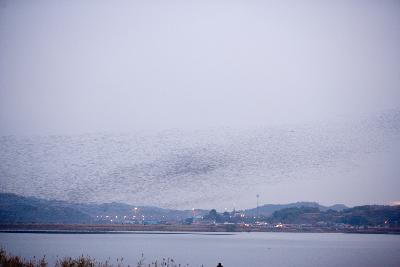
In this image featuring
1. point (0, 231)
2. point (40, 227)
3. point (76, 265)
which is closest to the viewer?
point (76, 265)

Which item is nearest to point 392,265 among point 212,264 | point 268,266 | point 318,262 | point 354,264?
point 354,264

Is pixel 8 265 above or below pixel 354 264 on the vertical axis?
above

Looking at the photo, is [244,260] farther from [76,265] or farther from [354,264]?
[76,265]

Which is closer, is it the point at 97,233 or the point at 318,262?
the point at 318,262

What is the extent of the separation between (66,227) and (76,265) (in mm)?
183955

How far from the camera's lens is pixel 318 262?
269 ft

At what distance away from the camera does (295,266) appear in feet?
248

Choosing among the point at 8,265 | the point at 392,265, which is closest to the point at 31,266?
the point at 8,265

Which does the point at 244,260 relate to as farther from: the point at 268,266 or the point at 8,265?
the point at 8,265

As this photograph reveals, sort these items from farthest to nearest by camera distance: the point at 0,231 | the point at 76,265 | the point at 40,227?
the point at 40,227, the point at 0,231, the point at 76,265

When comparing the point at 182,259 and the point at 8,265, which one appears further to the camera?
the point at 182,259

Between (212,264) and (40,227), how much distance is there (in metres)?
139

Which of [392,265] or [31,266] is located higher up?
[31,266]

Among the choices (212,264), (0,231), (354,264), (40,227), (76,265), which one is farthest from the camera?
(40,227)
